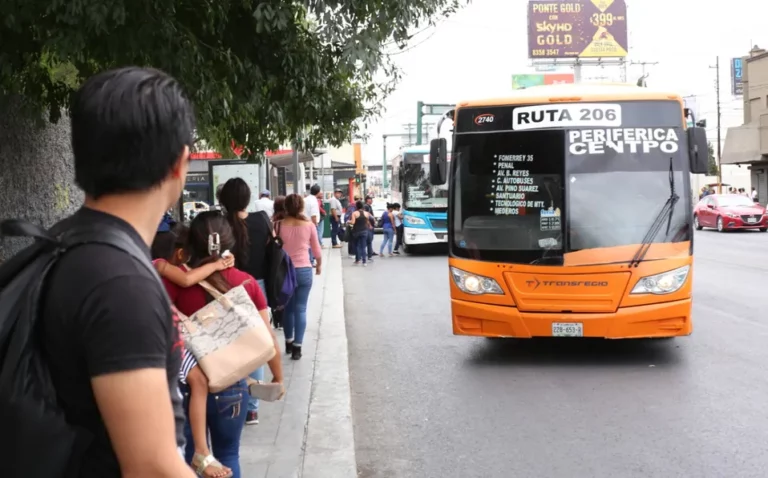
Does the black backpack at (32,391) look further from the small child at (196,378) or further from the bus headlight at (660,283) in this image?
the bus headlight at (660,283)

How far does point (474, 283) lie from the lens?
8938 millimetres

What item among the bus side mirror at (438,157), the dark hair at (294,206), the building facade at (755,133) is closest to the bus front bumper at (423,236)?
the bus side mirror at (438,157)

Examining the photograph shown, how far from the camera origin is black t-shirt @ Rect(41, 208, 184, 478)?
1561 mm

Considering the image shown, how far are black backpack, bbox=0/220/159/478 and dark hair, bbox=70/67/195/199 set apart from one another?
127 mm

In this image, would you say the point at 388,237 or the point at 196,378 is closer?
the point at 196,378

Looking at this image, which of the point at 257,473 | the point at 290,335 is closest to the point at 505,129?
the point at 290,335

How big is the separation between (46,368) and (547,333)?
740cm

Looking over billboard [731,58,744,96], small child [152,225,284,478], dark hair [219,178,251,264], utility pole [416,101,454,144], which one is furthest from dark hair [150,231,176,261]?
billboard [731,58,744,96]

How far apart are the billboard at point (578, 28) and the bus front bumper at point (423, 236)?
63.3 m

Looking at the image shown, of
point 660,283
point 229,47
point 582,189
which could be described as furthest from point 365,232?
point 229,47

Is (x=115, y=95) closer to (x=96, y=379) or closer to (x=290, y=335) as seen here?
(x=96, y=379)

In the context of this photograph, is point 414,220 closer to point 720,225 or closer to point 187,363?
point 720,225

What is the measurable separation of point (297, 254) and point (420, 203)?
16841 millimetres

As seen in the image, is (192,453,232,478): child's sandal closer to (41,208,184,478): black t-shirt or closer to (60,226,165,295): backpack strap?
(41,208,184,478): black t-shirt
